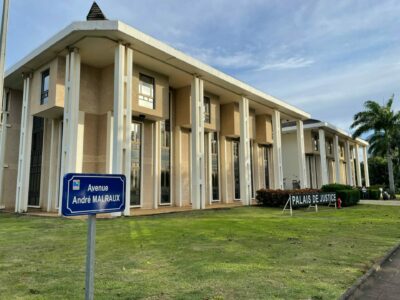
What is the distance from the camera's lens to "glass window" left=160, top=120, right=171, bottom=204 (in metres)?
23.0

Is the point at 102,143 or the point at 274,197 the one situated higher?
the point at 102,143

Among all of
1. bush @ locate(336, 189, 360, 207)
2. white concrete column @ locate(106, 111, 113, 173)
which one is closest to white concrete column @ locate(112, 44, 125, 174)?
white concrete column @ locate(106, 111, 113, 173)

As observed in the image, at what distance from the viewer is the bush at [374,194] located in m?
36.9

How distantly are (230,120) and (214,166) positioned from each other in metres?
4.21

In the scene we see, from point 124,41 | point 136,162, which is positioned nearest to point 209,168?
point 136,162

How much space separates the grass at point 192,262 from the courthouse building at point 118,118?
6842mm

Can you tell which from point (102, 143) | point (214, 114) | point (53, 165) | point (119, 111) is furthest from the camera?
point (214, 114)

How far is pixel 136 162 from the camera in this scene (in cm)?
2058

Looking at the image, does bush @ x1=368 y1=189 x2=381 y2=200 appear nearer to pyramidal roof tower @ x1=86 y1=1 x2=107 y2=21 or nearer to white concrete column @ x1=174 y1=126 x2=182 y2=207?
white concrete column @ x1=174 y1=126 x2=182 y2=207

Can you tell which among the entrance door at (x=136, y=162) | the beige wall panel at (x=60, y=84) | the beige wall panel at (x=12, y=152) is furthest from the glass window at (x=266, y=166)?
the beige wall panel at (x=12, y=152)

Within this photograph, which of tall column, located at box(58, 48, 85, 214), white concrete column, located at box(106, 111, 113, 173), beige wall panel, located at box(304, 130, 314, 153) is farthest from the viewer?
beige wall panel, located at box(304, 130, 314, 153)

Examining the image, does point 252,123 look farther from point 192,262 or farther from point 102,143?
point 192,262

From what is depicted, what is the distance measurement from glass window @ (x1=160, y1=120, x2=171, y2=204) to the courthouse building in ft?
0.24

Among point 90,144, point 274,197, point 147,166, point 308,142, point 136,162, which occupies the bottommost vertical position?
point 274,197
